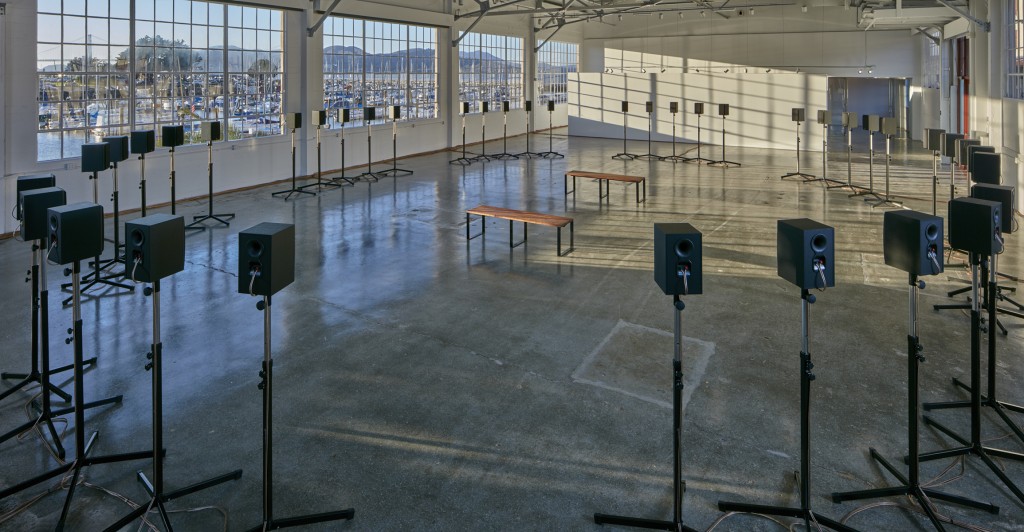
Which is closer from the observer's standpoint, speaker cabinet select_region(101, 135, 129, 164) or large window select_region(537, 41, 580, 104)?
speaker cabinet select_region(101, 135, 129, 164)

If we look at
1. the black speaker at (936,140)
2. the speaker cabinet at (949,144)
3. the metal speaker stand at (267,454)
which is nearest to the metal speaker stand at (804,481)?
the metal speaker stand at (267,454)

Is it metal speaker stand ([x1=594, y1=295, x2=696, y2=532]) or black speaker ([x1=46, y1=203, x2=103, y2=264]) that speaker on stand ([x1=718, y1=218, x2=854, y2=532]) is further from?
black speaker ([x1=46, y1=203, x2=103, y2=264])

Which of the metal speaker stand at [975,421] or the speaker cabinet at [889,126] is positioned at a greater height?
the speaker cabinet at [889,126]

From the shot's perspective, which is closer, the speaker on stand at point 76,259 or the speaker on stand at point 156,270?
the speaker on stand at point 156,270

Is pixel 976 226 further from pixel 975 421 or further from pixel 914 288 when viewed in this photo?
pixel 975 421

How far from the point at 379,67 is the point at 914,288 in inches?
556

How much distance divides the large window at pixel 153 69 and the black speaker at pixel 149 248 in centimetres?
778

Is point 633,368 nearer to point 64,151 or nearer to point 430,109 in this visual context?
point 64,151

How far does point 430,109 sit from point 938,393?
15.1 m

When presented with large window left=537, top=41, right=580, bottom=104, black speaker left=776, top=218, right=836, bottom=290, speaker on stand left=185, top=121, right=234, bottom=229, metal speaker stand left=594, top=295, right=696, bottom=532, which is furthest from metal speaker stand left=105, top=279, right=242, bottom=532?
large window left=537, top=41, right=580, bottom=104

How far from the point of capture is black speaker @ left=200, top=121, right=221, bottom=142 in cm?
948

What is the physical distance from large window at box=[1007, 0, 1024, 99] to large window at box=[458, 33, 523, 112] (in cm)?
1226

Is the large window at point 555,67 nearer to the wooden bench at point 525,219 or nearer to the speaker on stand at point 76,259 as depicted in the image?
the wooden bench at point 525,219

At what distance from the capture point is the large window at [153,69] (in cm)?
910
